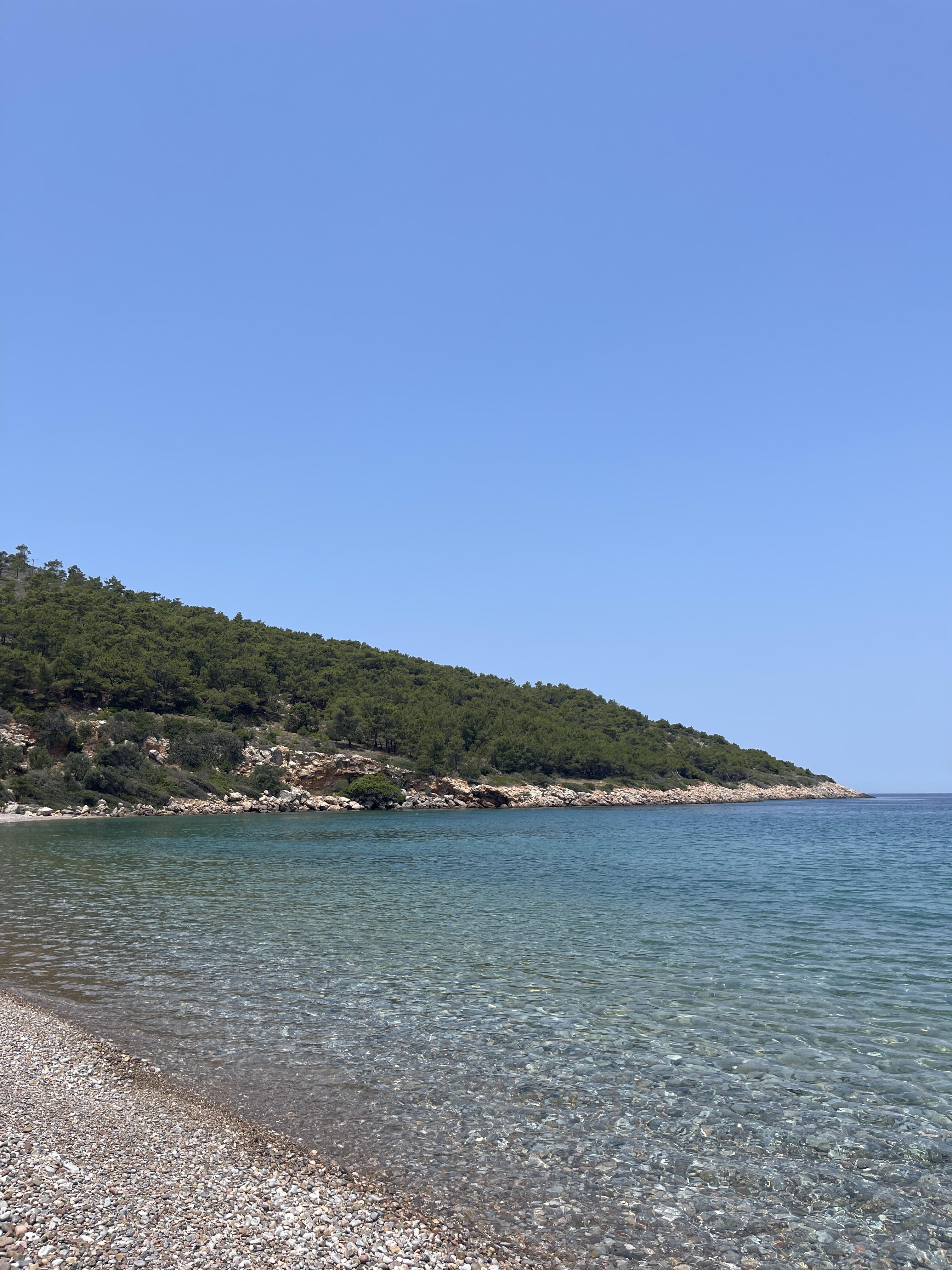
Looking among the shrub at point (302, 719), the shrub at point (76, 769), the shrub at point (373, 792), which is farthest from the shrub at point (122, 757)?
the shrub at point (302, 719)

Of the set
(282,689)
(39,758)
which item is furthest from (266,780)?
(282,689)

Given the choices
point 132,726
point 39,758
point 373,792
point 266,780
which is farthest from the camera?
point 373,792

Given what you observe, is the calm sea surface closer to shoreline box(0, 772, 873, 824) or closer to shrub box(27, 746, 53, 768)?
shoreline box(0, 772, 873, 824)

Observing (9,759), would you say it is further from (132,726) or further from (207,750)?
(207,750)

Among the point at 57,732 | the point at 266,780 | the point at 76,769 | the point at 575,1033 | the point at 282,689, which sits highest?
the point at 282,689

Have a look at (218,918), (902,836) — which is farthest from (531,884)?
(902,836)

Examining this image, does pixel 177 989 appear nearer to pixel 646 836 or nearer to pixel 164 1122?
pixel 164 1122

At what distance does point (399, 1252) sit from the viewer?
5863mm

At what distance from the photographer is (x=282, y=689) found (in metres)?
111

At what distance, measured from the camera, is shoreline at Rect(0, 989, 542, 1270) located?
5652 mm

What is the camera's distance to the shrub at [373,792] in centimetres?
8981

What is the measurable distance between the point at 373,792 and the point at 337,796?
425 centimetres

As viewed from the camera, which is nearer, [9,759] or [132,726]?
[9,759]

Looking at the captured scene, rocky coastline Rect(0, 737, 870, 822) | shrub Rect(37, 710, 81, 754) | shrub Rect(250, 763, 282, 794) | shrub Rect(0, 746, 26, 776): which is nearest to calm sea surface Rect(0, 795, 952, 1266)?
rocky coastline Rect(0, 737, 870, 822)
